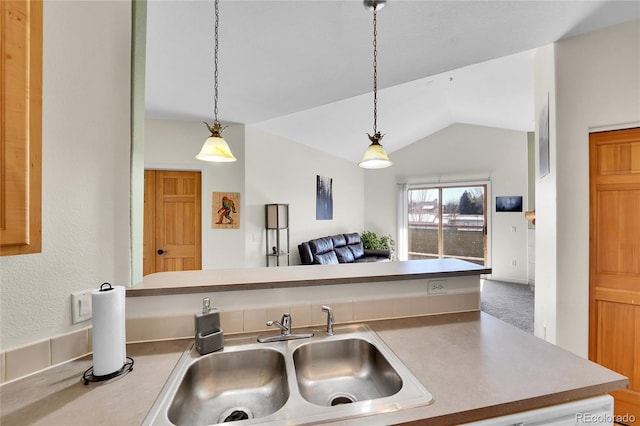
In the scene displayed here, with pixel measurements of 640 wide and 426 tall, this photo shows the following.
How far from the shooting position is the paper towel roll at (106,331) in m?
0.92

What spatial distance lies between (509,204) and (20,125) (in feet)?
22.3

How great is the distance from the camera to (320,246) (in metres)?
5.01

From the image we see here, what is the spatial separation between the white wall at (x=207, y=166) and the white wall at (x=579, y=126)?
339cm

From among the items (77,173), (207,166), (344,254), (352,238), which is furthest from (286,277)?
(352,238)

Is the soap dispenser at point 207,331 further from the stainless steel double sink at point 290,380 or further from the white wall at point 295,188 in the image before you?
the white wall at point 295,188

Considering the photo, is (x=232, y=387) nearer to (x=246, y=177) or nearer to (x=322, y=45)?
(x=322, y=45)

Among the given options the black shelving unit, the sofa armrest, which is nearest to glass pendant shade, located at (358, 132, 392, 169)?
the black shelving unit

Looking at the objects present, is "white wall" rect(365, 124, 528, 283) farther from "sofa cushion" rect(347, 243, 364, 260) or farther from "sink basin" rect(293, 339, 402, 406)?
"sink basin" rect(293, 339, 402, 406)

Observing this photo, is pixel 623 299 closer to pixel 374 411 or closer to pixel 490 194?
pixel 374 411

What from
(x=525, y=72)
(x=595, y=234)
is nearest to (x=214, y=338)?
(x=595, y=234)

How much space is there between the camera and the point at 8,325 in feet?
2.86

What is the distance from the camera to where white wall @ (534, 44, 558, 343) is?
2.20 metres

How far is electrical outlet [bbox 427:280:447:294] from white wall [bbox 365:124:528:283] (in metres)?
5.26

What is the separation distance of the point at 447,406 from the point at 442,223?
6.21 meters
